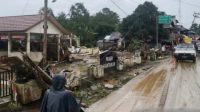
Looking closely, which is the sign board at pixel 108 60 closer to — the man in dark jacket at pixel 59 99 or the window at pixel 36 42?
the window at pixel 36 42

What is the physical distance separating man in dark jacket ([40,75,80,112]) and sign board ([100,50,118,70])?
55.0 feet

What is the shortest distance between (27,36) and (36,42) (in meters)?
1.83

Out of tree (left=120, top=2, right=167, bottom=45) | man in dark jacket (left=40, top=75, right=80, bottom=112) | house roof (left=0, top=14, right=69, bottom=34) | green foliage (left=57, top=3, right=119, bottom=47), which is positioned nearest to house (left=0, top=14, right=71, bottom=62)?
house roof (left=0, top=14, right=69, bottom=34)

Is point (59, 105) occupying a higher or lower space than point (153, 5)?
lower

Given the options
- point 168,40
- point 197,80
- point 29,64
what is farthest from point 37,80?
point 168,40

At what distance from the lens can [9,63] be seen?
12609 mm

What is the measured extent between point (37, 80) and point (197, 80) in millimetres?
11407

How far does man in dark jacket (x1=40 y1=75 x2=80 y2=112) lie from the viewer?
17.0 ft

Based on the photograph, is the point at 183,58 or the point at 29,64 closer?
the point at 29,64

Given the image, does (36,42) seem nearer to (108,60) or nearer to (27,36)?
(27,36)

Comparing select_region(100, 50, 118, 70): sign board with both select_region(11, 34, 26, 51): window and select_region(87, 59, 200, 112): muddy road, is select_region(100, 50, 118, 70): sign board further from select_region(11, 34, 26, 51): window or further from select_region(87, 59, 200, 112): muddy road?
select_region(11, 34, 26, 51): window

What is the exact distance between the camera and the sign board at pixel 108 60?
2233 centimetres

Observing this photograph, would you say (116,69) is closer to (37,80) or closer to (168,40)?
(37,80)

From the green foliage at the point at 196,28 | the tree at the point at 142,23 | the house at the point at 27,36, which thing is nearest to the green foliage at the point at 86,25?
the tree at the point at 142,23
